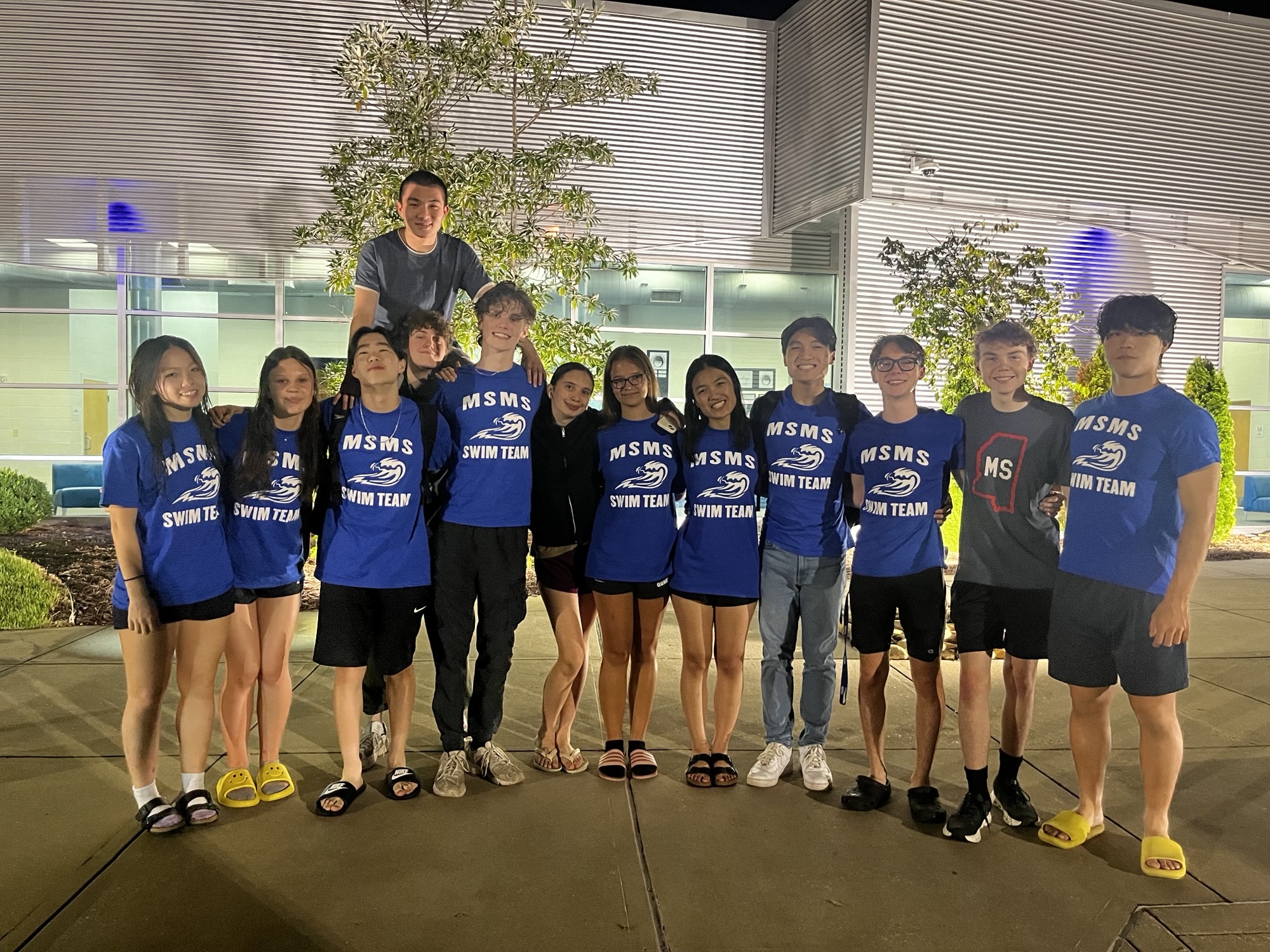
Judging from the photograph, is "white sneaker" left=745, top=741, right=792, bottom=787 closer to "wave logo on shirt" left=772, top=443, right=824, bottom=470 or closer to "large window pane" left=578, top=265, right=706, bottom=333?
"wave logo on shirt" left=772, top=443, right=824, bottom=470

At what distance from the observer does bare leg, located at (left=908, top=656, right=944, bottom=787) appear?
417cm

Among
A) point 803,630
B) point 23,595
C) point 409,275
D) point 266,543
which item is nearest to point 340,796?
point 266,543

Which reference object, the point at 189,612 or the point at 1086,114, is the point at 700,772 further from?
the point at 1086,114

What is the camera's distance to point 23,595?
25.3 ft

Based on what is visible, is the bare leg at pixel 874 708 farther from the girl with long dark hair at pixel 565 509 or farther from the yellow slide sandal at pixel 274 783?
the yellow slide sandal at pixel 274 783

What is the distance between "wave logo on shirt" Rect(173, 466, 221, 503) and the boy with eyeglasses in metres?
2.76

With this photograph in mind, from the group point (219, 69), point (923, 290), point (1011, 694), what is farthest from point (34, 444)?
point (1011, 694)

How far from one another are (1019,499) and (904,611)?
0.68m

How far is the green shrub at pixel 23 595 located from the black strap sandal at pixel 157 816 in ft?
15.2

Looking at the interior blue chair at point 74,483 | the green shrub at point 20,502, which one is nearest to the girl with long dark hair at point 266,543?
the green shrub at point 20,502

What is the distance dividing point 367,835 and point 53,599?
5.46 meters

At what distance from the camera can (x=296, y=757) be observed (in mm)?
4781

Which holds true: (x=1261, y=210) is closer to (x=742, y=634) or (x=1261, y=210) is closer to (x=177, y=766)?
(x=742, y=634)

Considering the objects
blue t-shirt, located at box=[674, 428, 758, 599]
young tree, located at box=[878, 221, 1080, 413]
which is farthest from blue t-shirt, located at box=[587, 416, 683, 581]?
young tree, located at box=[878, 221, 1080, 413]
